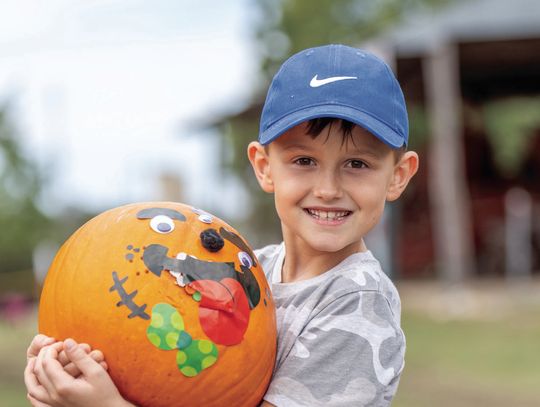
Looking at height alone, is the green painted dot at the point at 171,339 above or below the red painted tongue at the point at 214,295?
below

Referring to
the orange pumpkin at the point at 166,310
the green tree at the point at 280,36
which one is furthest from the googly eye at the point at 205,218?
the green tree at the point at 280,36

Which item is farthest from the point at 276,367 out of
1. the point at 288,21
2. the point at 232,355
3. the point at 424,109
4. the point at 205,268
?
the point at 288,21

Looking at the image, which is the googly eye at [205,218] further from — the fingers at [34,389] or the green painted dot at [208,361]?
the fingers at [34,389]

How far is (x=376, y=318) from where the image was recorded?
2504 millimetres

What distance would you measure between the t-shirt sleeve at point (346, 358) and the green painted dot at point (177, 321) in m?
0.35

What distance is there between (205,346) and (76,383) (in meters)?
0.35

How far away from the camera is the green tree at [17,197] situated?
28.9ft

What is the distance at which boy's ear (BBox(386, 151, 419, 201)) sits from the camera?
2.78 meters

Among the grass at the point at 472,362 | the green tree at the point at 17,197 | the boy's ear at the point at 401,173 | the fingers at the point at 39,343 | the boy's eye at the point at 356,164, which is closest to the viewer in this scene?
the fingers at the point at 39,343

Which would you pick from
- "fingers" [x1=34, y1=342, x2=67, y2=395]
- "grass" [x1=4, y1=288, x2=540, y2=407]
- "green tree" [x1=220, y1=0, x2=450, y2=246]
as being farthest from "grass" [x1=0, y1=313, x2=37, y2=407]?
"green tree" [x1=220, y1=0, x2=450, y2=246]

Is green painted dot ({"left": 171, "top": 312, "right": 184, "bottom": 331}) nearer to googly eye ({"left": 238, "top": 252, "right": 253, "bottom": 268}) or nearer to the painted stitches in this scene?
the painted stitches

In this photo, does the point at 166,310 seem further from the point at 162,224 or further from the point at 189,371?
the point at 162,224

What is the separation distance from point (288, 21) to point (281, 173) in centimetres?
2533

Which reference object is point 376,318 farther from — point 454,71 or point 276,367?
point 454,71
